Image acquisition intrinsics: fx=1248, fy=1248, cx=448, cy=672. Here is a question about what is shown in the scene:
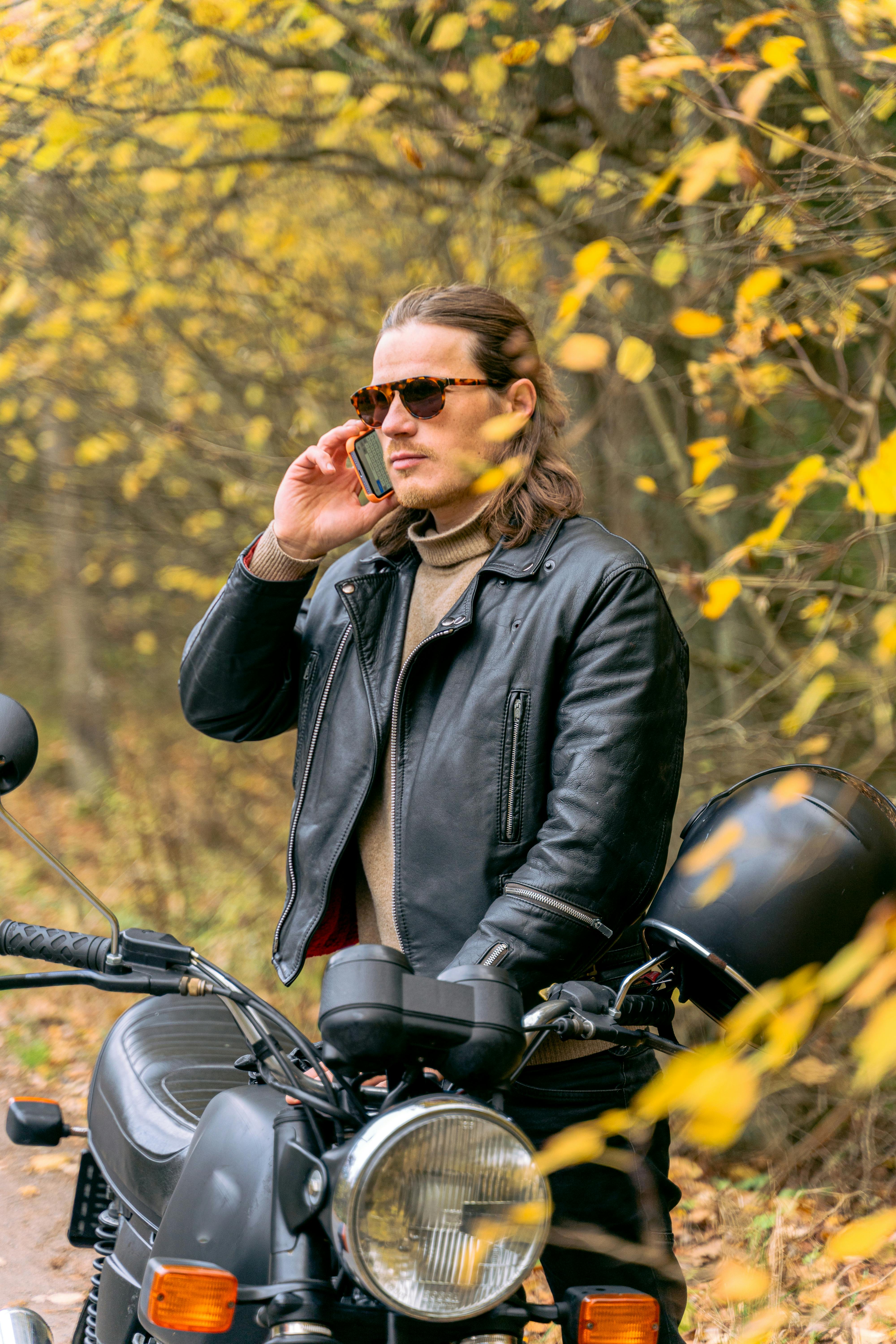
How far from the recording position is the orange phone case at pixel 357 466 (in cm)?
249

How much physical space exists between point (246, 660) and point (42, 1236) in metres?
2.66

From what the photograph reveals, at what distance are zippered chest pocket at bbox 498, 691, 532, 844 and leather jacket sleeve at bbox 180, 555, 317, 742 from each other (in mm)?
557

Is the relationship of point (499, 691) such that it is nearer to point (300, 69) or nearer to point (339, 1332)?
point (339, 1332)

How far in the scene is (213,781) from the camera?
672 cm

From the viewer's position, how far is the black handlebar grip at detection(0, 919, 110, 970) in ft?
5.47

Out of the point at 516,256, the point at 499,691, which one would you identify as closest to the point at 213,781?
the point at 516,256

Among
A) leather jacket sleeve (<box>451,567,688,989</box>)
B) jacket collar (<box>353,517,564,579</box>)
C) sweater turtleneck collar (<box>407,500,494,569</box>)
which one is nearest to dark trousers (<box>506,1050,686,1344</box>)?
leather jacket sleeve (<box>451,567,688,989</box>)

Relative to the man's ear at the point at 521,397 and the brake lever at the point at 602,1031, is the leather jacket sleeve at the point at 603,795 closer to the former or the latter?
the brake lever at the point at 602,1031

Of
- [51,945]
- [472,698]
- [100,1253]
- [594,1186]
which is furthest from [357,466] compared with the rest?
[100,1253]

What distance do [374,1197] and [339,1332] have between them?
0.24 m

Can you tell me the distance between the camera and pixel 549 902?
186cm

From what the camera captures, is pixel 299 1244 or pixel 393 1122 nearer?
pixel 393 1122

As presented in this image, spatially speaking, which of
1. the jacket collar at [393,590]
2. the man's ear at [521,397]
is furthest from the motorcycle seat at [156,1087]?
the man's ear at [521,397]

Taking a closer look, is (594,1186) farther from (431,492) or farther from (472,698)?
(431,492)
